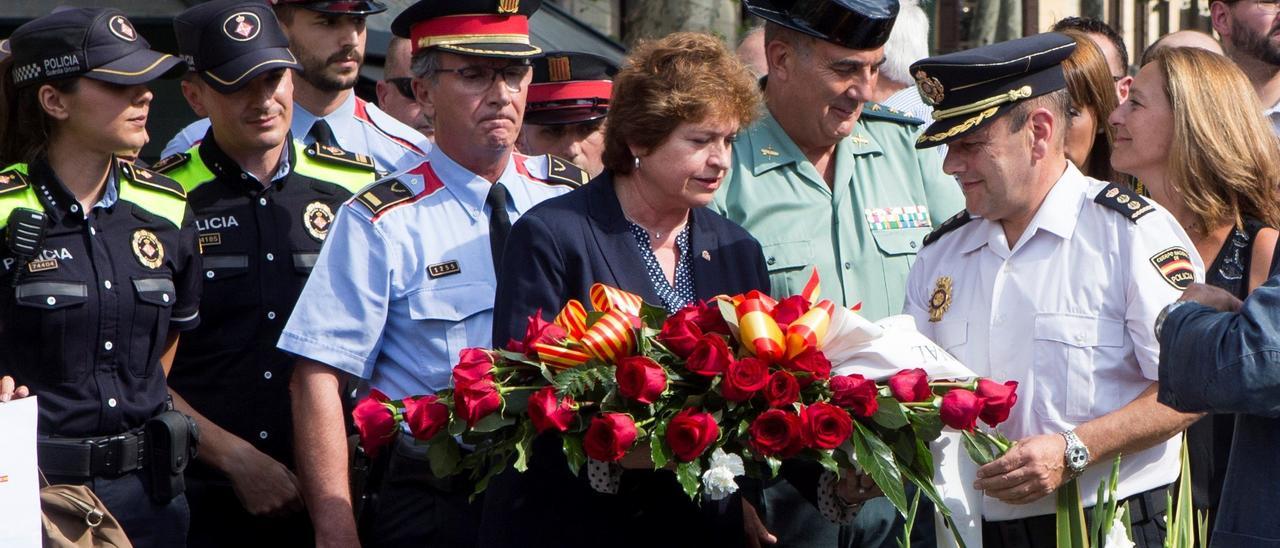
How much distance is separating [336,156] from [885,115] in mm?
1617

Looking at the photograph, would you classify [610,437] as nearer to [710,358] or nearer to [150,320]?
[710,358]

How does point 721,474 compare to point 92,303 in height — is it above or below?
below

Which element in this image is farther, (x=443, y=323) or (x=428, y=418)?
(x=443, y=323)

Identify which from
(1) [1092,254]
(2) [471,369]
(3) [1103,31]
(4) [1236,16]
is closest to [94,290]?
(2) [471,369]

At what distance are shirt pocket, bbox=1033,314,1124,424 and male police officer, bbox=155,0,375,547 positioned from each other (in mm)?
1989

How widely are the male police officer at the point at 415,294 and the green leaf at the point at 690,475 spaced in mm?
980

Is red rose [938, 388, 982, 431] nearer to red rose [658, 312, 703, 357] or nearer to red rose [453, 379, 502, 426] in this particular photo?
red rose [658, 312, 703, 357]

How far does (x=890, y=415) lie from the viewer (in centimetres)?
317

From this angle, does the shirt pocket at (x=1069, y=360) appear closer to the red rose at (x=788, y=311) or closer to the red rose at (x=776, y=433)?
the red rose at (x=788, y=311)

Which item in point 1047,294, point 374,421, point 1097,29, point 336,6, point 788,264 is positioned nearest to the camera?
point 374,421

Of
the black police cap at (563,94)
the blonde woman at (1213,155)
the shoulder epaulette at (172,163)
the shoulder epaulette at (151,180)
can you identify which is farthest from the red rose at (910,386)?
the black police cap at (563,94)

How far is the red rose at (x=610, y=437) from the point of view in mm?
3076

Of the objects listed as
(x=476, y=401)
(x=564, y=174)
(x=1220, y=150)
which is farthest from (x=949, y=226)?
(x=476, y=401)

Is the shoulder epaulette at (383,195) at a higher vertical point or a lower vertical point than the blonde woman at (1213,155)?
higher
